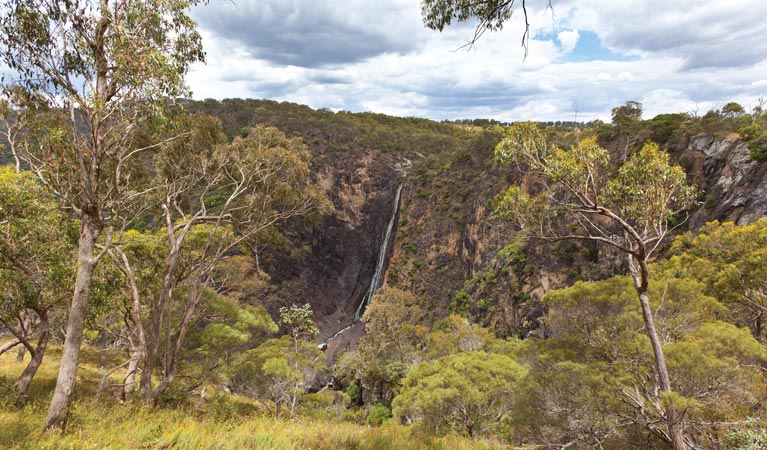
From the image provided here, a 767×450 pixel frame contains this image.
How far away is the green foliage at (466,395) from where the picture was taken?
14484 millimetres

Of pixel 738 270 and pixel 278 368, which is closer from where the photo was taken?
pixel 738 270

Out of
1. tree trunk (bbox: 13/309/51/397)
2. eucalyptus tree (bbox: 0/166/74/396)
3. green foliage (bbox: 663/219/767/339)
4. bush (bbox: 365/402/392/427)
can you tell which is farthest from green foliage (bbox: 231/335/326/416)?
green foliage (bbox: 663/219/767/339)

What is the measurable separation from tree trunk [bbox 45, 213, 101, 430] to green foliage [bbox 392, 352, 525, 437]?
450 inches

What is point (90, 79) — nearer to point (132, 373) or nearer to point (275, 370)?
point (132, 373)

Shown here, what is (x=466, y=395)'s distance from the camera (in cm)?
1454

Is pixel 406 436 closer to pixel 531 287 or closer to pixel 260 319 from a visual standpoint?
pixel 260 319

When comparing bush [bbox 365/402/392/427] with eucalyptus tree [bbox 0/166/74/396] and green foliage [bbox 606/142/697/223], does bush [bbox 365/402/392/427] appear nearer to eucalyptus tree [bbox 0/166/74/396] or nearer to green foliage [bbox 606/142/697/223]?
eucalyptus tree [bbox 0/166/74/396]

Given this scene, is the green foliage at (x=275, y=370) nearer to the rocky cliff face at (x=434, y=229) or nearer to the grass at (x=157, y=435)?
the grass at (x=157, y=435)

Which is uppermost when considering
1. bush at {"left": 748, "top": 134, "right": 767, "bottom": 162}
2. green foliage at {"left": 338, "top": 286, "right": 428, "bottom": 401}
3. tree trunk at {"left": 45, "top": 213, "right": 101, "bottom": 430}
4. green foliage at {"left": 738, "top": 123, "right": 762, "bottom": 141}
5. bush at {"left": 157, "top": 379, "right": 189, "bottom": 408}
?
green foliage at {"left": 738, "top": 123, "right": 762, "bottom": 141}

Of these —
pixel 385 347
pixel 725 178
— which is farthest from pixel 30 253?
pixel 725 178

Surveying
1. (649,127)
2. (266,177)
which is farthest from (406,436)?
(649,127)

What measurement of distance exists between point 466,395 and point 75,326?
42.2ft

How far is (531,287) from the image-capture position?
2947 centimetres

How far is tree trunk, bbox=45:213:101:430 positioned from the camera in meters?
6.19
